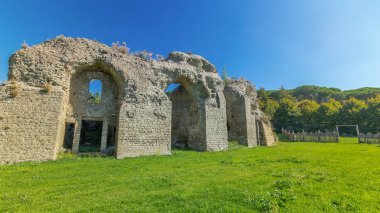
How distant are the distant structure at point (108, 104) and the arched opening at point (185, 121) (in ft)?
0.26

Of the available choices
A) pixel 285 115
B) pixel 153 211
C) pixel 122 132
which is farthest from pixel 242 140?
pixel 285 115

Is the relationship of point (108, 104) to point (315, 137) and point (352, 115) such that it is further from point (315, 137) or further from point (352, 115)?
point (352, 115)

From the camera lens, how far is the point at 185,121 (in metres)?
19.4

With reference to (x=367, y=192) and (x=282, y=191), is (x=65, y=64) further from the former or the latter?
(x=367, y=192)

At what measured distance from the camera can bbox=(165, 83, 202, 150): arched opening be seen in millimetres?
17328

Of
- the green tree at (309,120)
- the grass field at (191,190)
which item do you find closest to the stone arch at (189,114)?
the grass field at (191,190)

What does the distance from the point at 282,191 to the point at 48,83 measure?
495 inches

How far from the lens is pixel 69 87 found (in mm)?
13469

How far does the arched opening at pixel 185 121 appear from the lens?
17.3 meters

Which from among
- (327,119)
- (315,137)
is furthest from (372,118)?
(315,137)

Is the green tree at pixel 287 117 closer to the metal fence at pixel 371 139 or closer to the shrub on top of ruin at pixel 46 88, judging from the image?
the metal fence at pixel 371 139

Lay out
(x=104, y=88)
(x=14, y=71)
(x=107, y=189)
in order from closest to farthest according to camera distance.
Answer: (x=107, y=189) → (x=14, y=71) → (x=104, y=88)

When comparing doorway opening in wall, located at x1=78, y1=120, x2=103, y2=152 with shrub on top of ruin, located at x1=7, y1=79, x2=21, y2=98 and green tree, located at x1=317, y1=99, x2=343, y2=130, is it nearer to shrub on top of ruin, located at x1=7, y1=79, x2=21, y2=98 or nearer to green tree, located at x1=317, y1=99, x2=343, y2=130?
shrub on top of ruin, located at x1=7, y1=79, x2=21, y2=98

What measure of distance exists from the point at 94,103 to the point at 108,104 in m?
0.87
